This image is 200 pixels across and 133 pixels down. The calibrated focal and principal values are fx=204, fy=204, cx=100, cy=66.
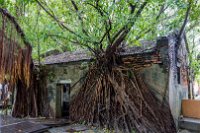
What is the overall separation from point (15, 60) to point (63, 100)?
3435 mm

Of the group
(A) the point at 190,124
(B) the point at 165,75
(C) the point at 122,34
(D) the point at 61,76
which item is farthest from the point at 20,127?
(A) the point at 190,124

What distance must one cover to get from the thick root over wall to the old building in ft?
1.23

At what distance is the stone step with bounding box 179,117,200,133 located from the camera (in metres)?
7.50

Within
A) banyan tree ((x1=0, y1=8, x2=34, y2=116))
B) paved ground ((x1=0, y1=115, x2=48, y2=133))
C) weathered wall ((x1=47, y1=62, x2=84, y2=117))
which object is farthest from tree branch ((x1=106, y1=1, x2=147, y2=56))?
paved ground ((x1=0, y1=115, x2=48, y2=133))

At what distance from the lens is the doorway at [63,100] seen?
32.2ft

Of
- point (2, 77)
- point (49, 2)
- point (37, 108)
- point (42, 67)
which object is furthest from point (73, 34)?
point (37, 108)

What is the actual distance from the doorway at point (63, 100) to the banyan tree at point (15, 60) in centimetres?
142

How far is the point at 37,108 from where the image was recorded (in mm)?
Answer: 9891

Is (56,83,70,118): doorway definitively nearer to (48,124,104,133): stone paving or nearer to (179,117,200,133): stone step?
(48,124,104,133): stone paving

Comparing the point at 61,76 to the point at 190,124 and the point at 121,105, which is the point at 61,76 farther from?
the point at 190,124

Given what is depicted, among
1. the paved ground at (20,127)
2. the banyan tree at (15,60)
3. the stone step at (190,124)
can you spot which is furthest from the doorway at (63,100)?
the stone step at (190,124)

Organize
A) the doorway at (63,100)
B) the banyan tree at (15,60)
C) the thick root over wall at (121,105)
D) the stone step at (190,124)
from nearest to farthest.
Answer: the banyan tree at (15,60)
the thick root over wall at (121,105)
the stone step at (190,124)
the doorway at (63,100)

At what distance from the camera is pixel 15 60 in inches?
294

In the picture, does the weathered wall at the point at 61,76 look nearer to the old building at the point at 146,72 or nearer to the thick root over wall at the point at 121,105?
the old building at the point at 146,72
